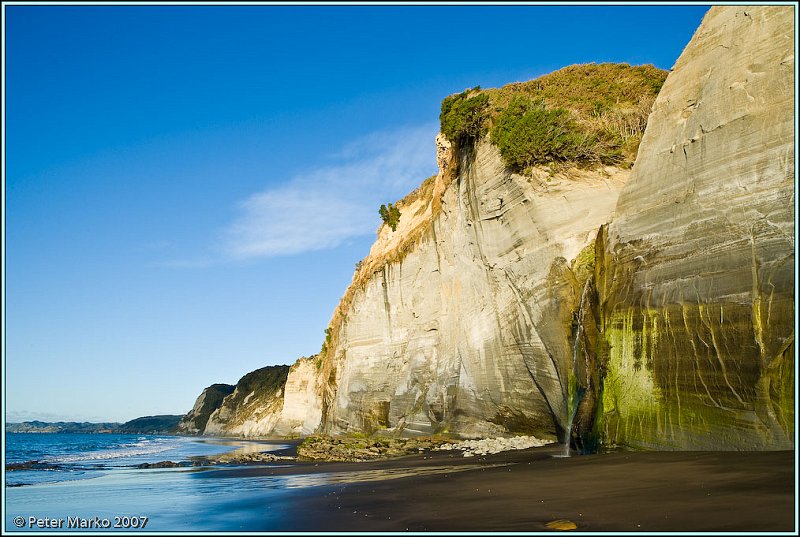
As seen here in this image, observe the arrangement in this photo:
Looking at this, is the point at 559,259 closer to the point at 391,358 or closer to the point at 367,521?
the point at 367,521

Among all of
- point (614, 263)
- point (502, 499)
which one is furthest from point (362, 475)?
point (614, 263)

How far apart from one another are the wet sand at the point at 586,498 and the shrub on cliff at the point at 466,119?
624 inches

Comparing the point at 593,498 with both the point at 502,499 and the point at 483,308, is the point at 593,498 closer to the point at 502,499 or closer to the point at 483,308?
the point at 502,499

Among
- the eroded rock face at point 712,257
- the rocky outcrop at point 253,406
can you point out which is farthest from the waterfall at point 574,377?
the rocky outcrop at point 253,406

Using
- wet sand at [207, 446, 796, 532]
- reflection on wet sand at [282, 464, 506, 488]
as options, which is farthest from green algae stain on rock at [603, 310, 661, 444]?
reflection on wet sand at [282, 464, 506, 488]

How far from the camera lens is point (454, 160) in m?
27.7

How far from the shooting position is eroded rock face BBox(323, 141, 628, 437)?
19.4 m

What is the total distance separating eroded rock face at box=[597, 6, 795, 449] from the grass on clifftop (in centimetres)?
529

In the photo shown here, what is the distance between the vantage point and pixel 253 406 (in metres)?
94.2

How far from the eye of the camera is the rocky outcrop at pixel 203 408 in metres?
129

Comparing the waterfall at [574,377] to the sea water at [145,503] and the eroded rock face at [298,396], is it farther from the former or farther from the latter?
the eroded rock face at [298,396]

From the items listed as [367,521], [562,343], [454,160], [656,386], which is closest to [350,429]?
[454,160]

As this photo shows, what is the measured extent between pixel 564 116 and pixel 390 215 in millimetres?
24421

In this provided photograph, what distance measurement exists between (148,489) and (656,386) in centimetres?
1345
